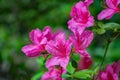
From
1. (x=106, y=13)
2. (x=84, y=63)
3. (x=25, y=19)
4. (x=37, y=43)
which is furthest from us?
A: (x=25, y=19)

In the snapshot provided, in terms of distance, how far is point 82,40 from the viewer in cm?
148

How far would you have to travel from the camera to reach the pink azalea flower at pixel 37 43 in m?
1.53

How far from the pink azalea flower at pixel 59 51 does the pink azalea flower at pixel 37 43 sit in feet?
0.20

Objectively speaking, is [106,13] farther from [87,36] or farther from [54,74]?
[54,74]

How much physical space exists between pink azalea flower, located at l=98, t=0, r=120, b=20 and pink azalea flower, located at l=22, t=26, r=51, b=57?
193mm

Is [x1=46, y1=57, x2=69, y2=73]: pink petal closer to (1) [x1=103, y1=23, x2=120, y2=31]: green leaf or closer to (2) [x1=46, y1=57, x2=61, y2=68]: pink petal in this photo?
(2) [x1=46, y1=57, x2=61, y2=68]: pink petal

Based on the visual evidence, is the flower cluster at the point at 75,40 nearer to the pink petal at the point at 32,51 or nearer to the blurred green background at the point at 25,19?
the pink petal at the point at 32,51

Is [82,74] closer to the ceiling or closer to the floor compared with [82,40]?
closer to the floor

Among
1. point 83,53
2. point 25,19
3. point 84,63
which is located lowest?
point 25,19

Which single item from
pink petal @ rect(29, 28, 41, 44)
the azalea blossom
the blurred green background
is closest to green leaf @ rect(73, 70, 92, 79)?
the azalea blossom

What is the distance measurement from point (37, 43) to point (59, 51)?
0.09 metres

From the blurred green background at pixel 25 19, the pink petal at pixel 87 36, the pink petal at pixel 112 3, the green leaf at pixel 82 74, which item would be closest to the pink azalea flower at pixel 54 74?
the green leaf at pixel 82 74

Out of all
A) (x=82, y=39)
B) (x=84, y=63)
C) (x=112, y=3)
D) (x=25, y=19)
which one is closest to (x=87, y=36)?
(x=82, y=39)

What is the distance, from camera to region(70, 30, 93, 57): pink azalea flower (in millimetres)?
1460
